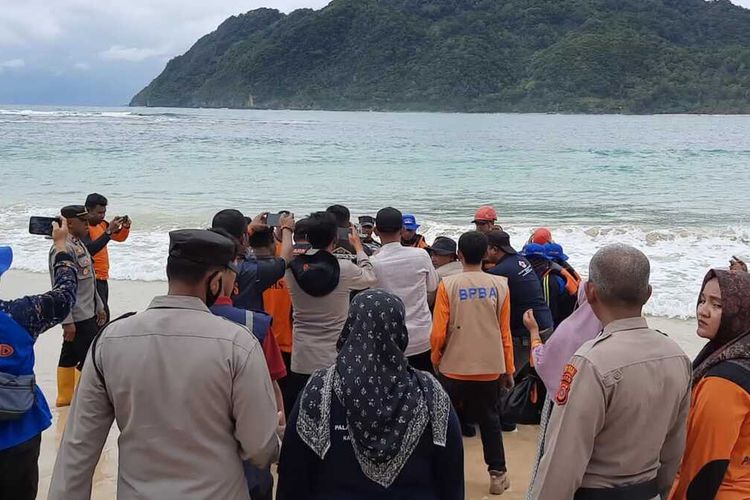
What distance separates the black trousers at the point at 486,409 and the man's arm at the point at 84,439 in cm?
254

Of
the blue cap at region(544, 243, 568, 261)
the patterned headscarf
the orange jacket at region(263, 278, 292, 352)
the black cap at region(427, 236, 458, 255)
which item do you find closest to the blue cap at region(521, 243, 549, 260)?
the blue cap at region(544, 243, 568, 261)

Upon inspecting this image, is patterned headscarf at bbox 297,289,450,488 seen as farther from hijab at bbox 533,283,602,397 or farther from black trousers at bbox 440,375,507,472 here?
black trousers at bbox 440,375,507,472

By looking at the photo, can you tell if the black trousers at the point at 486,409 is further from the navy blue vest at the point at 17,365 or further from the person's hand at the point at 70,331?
the person's hand at the point at 70,331

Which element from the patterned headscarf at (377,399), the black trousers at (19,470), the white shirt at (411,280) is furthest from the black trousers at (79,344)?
the patterned headscarf at (377,399)

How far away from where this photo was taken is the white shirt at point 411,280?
4457 mm

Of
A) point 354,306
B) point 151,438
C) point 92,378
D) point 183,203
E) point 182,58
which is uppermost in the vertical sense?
point 182,58

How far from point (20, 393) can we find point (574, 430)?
82.5 inches

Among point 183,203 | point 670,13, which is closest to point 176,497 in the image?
point 183,203

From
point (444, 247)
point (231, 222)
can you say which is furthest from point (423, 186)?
point (231, 222)

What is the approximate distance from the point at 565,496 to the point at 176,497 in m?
1.20

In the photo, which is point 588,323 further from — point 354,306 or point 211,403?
point 211,403

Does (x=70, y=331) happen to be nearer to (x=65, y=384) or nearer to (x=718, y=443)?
(x=65, y=384)

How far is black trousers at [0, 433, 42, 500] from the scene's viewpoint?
9.02 feet

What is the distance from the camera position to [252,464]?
2316mm
